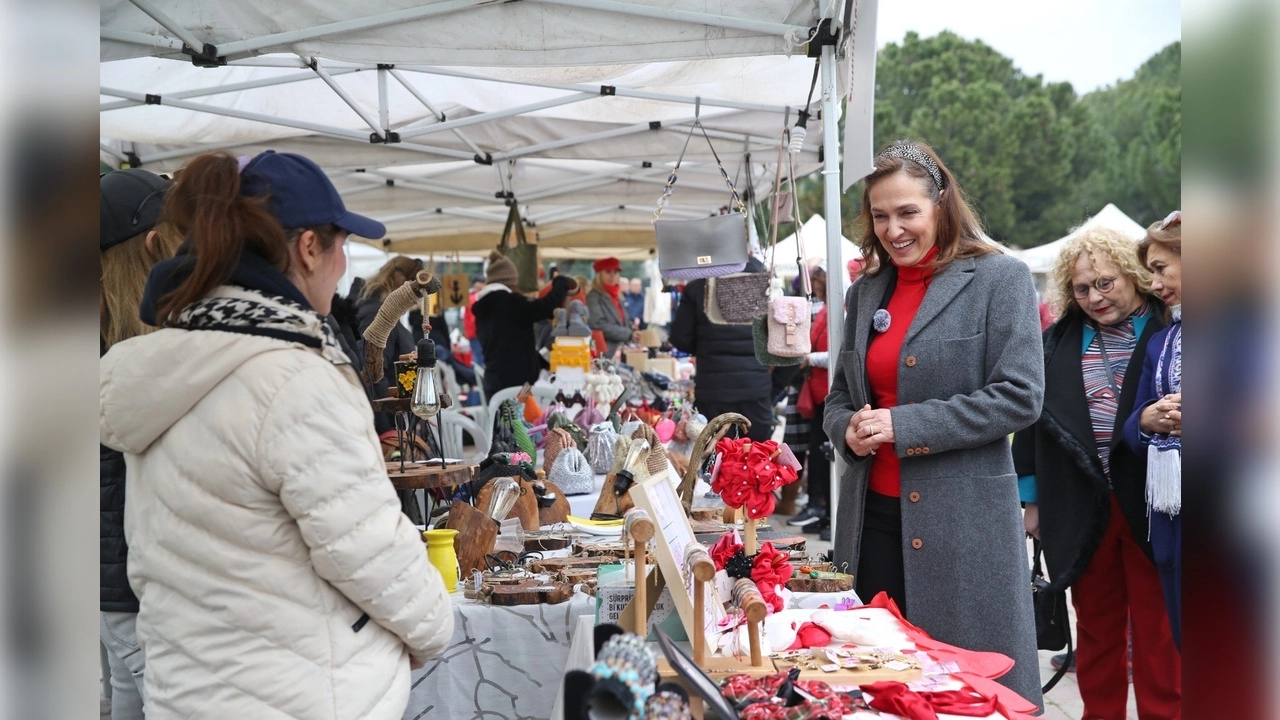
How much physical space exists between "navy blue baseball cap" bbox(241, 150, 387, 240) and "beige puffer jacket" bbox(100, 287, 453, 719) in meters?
0.13

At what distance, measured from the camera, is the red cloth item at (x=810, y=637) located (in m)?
1.80

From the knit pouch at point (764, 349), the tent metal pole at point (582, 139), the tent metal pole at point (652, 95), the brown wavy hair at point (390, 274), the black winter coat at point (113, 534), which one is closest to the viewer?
the black winter coat at point (113, 534)

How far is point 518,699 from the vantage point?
2426mm

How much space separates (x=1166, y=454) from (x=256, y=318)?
242cm

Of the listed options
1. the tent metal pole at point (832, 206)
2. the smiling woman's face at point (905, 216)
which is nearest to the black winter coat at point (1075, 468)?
the tent metal pole at point (832, 206)

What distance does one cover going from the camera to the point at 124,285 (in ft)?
6.45

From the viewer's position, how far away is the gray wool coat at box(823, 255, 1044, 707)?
7.11ft

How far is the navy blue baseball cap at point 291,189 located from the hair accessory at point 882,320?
132 cm

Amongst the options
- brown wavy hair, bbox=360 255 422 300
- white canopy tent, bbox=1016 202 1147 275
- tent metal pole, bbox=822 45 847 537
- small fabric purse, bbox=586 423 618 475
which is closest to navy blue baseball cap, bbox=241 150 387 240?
brown wavy hair, bbox=360 255 422 300

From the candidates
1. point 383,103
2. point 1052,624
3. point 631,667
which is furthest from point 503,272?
point 631,667

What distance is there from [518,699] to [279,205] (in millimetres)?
1454

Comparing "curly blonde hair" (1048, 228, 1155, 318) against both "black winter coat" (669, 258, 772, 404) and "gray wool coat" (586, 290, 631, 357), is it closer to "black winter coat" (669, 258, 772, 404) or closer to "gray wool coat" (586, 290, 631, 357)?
"black winter coat" (669, 258, 772, 404)

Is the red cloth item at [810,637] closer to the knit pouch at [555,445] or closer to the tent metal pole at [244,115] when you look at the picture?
the knit pouch at [555,445]
